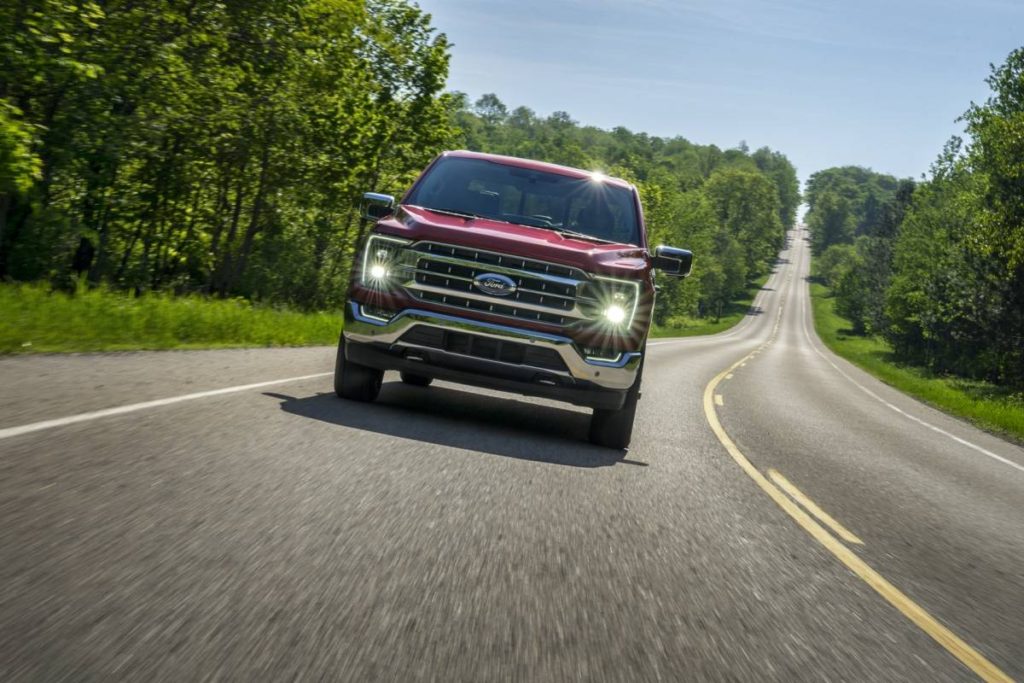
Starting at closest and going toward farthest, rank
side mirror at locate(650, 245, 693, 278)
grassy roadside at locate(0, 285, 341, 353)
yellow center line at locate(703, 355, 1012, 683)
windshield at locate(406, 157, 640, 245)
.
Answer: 1. yellow center line at locate(703, 355, 1012, 683)
2. side mirror at locate(650, 245, 693, 278)
3. windshield at locate(406, 157, 640, 245)
4. grassy roadside at locate(0, 285, 341, 353)

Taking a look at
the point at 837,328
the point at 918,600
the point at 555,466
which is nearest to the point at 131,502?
the point at 555,466

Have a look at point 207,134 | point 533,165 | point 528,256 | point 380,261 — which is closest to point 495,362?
point 528,256

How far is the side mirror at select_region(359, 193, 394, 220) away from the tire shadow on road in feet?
5.41

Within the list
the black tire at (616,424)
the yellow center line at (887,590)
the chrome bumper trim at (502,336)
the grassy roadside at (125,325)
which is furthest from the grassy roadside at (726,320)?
the yellow center line at (887,590)

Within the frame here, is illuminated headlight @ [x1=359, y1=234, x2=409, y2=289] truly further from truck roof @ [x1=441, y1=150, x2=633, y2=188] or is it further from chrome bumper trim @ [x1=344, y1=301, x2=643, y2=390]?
truck roof @ [x1=441, y1=150, x2=633, y2=188]

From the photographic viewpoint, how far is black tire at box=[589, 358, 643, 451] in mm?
7364

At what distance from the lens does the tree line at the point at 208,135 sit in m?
15.4

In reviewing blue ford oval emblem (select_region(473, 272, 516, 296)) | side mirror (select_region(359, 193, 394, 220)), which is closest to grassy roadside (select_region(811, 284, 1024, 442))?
blue ford oval emblem (select_region(473, 272, 516, 296))

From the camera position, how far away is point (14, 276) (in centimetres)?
1725

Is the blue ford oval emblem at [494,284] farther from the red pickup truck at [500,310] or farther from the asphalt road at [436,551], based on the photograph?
the asphalt road at [436,551]

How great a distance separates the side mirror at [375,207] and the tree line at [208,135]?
7324 mm

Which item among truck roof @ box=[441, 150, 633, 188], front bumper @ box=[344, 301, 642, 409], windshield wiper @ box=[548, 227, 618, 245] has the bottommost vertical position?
front bumper @ box=[344, 301, 642, 409]

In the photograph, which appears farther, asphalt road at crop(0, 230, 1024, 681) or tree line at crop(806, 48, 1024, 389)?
tree line at crop(806, 48, 1024, 389)

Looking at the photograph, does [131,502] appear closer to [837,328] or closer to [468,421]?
[468,421]
